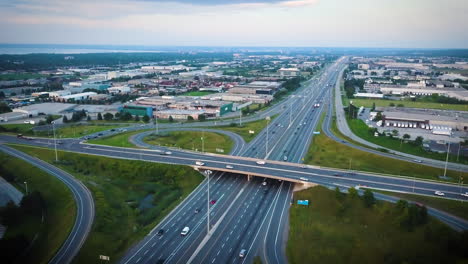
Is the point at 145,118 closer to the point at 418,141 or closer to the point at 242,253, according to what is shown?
the point at 418,141

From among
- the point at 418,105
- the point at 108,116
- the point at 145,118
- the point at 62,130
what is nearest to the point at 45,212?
the point at 62,130

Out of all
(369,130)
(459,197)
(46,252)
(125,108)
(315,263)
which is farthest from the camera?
(125,108)

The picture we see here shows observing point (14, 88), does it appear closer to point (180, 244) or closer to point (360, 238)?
point (180, 244)

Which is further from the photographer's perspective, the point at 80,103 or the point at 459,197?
the point at 80,103

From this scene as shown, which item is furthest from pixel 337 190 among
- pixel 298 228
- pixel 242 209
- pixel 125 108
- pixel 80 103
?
pixel 80 103

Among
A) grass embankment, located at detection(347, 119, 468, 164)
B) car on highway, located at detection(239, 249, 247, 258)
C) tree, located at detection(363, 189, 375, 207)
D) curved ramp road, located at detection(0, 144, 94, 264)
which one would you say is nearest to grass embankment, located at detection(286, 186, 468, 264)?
tree, located at detection(363, 189, 375, 207)

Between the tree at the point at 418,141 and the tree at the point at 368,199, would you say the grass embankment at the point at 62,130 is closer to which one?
the tree at the point at 368,199
